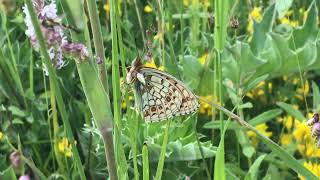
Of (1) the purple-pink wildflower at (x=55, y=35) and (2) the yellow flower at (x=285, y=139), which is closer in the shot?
(1) the purple-pink wildflower at (x=55, y=35)

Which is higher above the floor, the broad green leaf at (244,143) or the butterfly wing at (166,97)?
the butterfly wing at (166,97)

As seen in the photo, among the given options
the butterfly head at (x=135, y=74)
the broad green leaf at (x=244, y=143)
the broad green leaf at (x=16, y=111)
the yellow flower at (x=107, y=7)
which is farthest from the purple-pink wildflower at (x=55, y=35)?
the yellow flower at (x=107, y=7)

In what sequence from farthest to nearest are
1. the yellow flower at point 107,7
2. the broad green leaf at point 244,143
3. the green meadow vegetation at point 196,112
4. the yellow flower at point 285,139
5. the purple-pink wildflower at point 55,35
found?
the yellow flower at point 107,7, the yellow flower at point 285,139, the broad green leaf at point 244,143, the green meadow vegetation at point 196,112, the purple-pink wildflower at point 55,35

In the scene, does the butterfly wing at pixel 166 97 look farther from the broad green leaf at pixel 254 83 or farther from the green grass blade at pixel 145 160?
the broad green leaf at pixel 254 83

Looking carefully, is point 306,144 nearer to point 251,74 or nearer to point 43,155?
point 251,74

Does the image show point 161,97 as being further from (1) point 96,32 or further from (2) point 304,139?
(2) point 304,139

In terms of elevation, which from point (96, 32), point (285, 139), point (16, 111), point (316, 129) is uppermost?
point (96, 32)

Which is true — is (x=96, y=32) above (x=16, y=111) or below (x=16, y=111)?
above

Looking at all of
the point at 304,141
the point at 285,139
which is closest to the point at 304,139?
the point at 304,141
